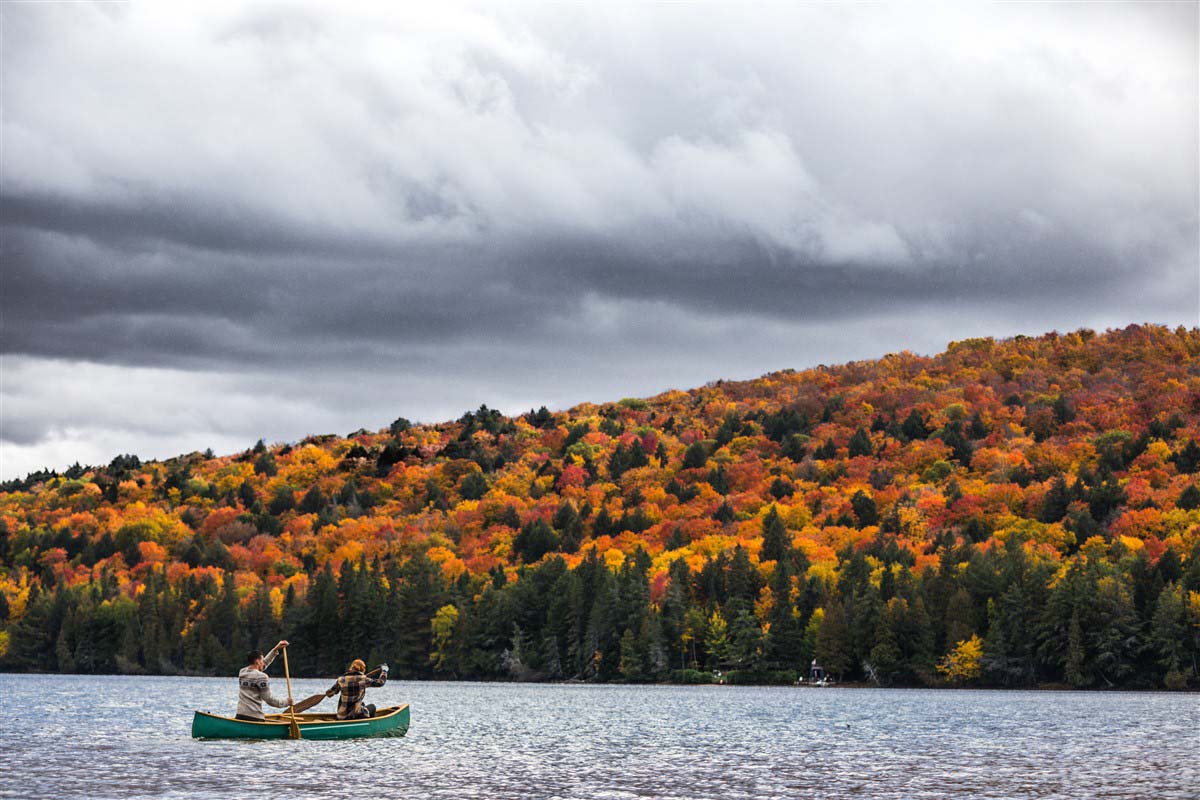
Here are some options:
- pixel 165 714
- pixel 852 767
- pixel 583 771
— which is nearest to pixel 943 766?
pixel 852 767

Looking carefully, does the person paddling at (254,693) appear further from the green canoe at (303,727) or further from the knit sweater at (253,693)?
the green canoe at (303,727)

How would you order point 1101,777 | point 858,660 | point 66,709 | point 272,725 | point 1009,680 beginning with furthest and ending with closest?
point 858,660 → point 1009,680 → point 66,709 → point 272,725 → point 1101,777

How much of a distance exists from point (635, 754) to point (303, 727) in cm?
1740

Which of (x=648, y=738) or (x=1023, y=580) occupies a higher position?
(x=1023, y=580)

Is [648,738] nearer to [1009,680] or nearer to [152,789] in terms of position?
[152,789]

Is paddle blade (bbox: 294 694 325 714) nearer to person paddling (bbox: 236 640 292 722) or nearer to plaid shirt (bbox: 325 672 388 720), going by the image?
plaid shirt (bbox: 325 672 388 720)

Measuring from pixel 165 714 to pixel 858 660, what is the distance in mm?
108101

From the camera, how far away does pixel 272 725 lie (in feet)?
240

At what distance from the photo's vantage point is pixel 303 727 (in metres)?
74.9

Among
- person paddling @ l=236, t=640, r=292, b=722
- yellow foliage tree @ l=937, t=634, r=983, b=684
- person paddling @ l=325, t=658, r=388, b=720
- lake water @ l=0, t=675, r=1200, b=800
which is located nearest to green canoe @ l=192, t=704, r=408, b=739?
person paddling @ l=325, t=658, r=388, b=720

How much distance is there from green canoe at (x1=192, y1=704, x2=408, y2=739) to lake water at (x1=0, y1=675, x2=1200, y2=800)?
93 cm

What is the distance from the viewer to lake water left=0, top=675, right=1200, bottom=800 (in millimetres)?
57125

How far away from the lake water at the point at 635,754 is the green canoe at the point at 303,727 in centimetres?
93

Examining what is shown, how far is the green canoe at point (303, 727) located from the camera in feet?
239
